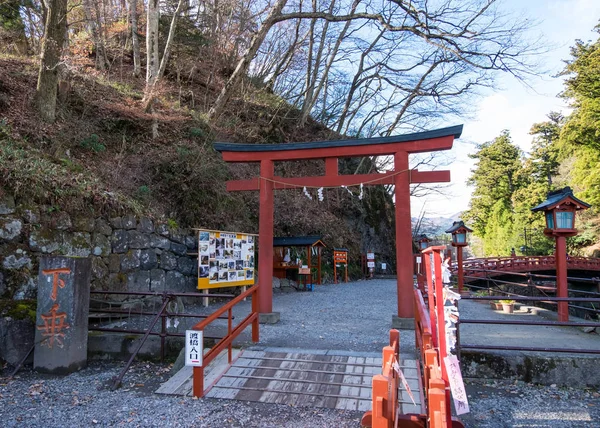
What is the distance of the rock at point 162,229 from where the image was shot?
30.9 feet

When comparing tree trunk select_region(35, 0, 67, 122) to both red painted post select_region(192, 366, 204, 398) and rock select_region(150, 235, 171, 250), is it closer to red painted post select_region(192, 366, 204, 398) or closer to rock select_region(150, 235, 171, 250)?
rock select_region(150, 235, 171, 250)

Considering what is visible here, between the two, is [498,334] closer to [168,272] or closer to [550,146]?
[168,272]

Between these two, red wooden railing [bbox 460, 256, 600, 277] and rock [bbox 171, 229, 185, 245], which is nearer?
rock [bbox 171, 229, 185, 245]

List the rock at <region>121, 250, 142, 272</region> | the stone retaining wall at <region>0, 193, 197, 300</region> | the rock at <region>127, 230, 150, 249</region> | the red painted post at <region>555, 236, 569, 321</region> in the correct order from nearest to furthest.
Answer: the stone retaining wall at <region>0, 193, 197, 300</region>
the red painted post at <region>555, 236, 569, 321</region>
the rock at <region>121, 250, 142, 272</region>
the rock at <region>127, 230, 150, 249</region>

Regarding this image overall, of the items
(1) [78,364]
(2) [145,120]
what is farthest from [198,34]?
(1) [78,364]

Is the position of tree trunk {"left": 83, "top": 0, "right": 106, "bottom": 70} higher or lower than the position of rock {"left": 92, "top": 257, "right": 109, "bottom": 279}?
higher

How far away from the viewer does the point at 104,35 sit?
16797mm

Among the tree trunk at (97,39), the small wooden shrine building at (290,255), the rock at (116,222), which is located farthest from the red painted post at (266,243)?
the tree trunk at (97,39)

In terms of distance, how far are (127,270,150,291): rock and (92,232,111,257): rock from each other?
2.63 ft

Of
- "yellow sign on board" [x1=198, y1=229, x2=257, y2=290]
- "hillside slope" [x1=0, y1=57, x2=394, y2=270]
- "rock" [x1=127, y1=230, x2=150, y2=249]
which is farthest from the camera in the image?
"yellow sign on board" [x1=198, y1=229, x2=257, y2=290]

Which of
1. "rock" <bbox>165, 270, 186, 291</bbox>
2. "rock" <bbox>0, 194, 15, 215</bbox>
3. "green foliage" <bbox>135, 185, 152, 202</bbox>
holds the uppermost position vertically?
"green foliage" <bbox>135, 185, 152, 202</bbox>

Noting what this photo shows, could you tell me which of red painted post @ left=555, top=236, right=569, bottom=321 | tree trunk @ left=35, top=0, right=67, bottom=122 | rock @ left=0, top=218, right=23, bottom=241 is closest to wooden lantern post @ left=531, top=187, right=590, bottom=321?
red painted post @ left=555, top=236, right=569, bottom=321

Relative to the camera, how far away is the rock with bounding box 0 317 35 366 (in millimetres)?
5309

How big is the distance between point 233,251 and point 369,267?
12038mm
